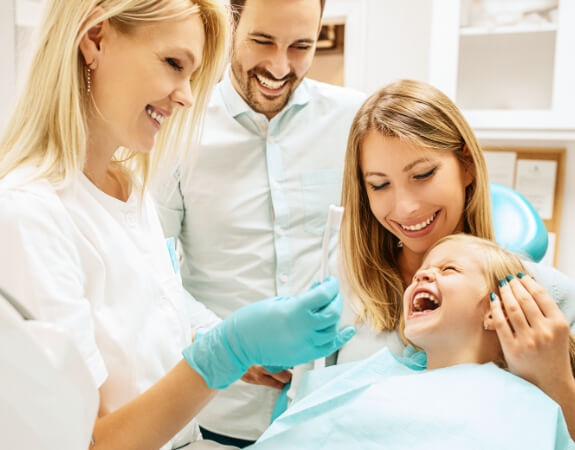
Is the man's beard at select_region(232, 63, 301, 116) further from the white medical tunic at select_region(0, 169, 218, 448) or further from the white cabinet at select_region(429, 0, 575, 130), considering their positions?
the white cabinet at select_region(429, 0, 575, 130)

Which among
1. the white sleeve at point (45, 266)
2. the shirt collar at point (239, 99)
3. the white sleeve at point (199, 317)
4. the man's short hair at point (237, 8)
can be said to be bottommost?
the white sleeve at point (199, 317)

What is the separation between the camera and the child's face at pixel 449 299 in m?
1.32

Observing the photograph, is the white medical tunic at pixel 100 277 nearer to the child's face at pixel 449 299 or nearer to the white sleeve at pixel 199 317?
the white sleeve at pixel 199 317

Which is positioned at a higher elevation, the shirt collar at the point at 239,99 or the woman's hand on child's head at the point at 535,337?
the shirt collar at the point at 239,99

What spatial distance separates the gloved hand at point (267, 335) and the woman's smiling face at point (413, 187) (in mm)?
526

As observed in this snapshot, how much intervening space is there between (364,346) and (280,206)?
0.56m

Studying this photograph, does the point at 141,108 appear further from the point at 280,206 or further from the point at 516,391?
the point at 516,391

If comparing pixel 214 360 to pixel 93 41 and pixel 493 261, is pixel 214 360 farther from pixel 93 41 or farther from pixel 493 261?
pixel 493 261

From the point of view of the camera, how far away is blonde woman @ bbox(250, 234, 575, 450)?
3.50 ft

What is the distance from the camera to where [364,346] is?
148 centimetres

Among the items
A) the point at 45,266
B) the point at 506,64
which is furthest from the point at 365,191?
the point at 506,64

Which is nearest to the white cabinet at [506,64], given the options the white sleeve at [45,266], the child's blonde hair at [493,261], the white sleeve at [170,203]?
the child's blonde hair at [493,261]

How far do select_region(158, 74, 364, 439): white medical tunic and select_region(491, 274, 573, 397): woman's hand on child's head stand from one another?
28.1 inches

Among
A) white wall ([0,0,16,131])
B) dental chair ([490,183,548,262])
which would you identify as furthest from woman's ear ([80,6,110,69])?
white wall ([0,0,16,131])
